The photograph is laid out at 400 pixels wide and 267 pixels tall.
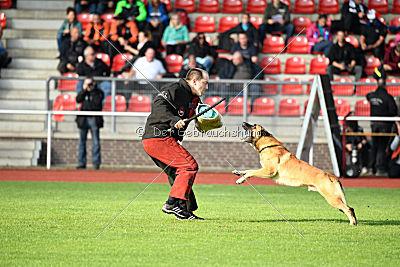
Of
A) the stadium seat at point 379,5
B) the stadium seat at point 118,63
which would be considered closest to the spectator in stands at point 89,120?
the stadium seat at point 118,63

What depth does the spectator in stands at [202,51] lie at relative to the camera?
2023 centimetres

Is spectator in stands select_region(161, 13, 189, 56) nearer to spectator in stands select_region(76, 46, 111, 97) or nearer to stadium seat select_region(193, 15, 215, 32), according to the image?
stadium seat select_region(193, 15, 215, 32)

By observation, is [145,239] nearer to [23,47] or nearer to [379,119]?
[379,119]

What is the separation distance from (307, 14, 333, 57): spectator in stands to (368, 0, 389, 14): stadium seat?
2659 millimetres

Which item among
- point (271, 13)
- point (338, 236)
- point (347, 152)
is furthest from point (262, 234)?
point (271, 13)

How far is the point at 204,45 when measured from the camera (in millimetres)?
20500

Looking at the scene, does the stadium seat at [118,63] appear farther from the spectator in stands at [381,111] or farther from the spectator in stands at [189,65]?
the spectator in stands at [381,111]

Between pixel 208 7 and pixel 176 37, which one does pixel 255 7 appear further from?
pixel 176 37

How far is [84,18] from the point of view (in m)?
23.0

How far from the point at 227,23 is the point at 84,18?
4676 mm

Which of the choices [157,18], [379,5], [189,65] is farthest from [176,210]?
[379,5]

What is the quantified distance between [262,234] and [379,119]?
35.7 ft

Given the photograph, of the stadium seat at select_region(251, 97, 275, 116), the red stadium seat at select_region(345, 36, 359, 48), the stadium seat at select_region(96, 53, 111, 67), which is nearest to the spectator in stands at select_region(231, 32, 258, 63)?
the stadium seat at select_region(251, 97, 275, 116)

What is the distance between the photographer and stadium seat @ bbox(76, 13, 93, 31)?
22.7 m
